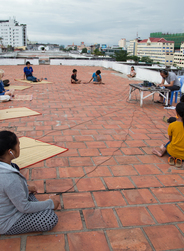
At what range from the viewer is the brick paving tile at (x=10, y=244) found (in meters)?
1.53

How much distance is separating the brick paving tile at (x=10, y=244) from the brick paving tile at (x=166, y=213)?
3.61 feet

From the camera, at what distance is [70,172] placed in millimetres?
2537

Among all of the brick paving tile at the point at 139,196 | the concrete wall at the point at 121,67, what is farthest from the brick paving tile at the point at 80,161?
the concrete wall at the point at 121,67

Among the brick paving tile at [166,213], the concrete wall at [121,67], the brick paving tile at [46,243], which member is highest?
the concrete wall at [121,67]

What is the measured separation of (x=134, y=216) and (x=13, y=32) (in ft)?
346

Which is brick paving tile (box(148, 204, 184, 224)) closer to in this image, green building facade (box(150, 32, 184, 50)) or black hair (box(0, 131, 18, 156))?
black hair (box(0, 131, 18, 156))

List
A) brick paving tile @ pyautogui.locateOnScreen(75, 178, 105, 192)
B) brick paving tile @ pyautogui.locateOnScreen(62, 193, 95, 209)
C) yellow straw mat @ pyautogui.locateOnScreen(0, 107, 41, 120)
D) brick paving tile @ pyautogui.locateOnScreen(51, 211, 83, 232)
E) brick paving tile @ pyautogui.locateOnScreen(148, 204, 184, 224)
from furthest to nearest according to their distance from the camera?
yellow straw mat @ pyautogui.locateOnScreen(0, 107, 41, 120) → brick paving tile @ pyautogui.locateOnScreen(75, 178, 105, 192) → brick paving tile @ pyautogui.locateOnScreen(62, 193, 95, 209) → brick paving tile @ pyautogui.locateOnScreen(148, 204, 184, 224) → brick paving tile @ pyautogui.locateOnScreen(51, 211, 83, 232)

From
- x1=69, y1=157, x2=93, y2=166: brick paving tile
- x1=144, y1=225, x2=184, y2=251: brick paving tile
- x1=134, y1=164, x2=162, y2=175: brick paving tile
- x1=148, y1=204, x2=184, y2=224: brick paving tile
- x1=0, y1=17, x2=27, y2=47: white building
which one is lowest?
x1=144, y1=225, x2=184, y2=251: brick paving tile

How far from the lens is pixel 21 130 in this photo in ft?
12.3

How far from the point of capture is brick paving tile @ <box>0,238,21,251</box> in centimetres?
153

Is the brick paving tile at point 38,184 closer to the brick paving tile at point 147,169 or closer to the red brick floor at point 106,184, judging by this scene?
the red brick floor at point 106,184

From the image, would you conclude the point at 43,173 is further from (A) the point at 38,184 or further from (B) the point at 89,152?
(B) the point at 89,152

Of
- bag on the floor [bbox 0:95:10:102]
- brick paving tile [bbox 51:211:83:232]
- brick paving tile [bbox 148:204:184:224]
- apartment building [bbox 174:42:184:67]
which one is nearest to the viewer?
brick paving tile [bbox 51:211:83:232]

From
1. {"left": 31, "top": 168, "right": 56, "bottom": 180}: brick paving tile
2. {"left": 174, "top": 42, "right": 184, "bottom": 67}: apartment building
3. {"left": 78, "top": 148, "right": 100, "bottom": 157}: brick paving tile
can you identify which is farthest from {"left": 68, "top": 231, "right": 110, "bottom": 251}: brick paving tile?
{"left": 174, "top": 42, "right": 184, "bottom": 67}: apartment building
